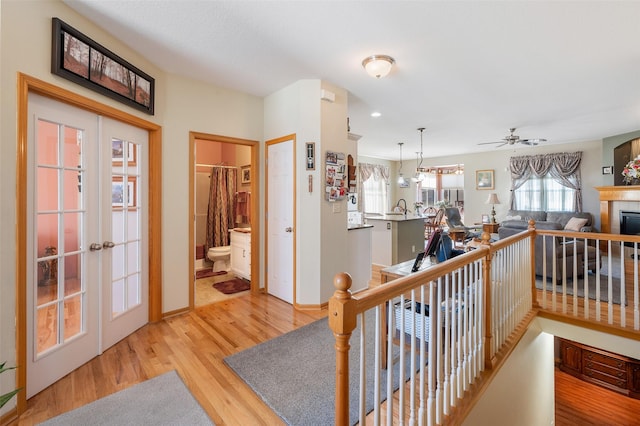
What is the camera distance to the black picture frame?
6.53 feet

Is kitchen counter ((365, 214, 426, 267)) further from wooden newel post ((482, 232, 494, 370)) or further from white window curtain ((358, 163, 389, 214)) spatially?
wooden newel post ((482, 232, 494, 370))

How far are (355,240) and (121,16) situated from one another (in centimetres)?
327

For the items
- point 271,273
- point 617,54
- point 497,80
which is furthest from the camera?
point 271,273

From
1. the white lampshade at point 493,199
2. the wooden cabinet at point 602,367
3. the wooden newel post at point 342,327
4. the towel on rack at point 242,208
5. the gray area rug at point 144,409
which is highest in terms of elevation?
the white lampshade at point 493,199

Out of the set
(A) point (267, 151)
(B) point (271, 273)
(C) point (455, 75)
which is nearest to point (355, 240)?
(B) point (271, 273)

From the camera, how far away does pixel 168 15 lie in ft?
7.04

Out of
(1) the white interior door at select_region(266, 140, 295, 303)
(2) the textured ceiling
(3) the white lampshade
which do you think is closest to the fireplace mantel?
(2) the textured ceiling

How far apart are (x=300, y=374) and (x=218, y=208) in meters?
3.74

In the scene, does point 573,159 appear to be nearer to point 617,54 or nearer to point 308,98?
point 617,54

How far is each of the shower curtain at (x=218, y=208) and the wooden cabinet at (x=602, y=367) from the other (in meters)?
6.22

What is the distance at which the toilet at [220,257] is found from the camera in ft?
16.1

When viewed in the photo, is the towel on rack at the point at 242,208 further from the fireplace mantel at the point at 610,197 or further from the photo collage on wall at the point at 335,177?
the fireplace mantel at the point at 610,197

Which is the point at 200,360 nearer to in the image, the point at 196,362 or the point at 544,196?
the point at 196,362

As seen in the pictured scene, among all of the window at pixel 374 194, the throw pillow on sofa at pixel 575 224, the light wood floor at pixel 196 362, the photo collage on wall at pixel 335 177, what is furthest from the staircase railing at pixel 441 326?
the window at pixel 374 194
